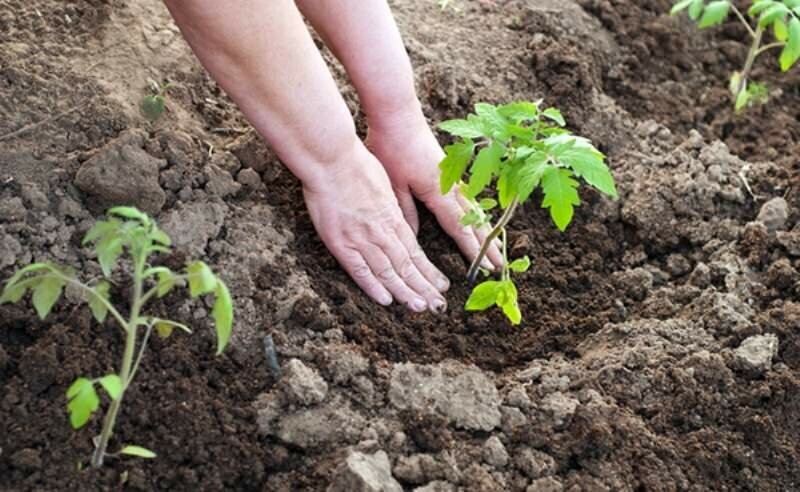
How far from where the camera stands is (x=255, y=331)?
8.57ft

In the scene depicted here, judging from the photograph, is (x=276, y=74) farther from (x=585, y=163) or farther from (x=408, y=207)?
(x=585, y=163)

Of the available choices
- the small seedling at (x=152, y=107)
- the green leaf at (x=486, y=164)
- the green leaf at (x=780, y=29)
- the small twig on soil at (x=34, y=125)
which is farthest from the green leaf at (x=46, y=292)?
the green leaf at (x=780, y=29)

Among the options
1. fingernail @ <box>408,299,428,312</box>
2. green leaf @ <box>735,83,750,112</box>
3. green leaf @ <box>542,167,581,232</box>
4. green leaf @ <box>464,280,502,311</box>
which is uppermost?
green leaf @ <box>542,167,581,232</box>

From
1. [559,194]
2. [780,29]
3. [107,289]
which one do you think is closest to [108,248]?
[107,289]

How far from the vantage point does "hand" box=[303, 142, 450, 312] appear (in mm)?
2826

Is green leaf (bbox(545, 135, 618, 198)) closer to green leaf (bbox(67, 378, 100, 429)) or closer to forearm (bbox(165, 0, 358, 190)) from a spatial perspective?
forearm (bbox(165, 0, 358, 190))

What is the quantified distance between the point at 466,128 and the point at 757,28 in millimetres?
1394

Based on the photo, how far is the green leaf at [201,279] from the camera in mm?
2031

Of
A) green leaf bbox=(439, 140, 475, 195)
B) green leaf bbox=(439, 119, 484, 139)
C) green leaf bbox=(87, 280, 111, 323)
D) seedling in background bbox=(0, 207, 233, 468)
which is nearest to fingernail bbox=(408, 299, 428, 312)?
green leaf bbox=(439, 140, 475, 195)

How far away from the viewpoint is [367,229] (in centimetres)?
285

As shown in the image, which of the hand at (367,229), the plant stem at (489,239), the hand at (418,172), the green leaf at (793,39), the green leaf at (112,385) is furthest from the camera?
the green leaf at (793,39)

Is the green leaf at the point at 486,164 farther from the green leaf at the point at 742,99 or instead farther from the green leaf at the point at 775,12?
the green leaf at the point at 742,99

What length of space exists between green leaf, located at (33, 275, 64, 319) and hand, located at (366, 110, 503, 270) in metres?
1.07

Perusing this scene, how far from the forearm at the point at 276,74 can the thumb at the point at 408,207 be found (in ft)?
0.88
